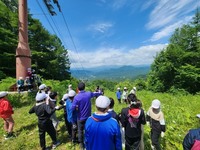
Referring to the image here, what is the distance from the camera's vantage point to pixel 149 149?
5.83 meters

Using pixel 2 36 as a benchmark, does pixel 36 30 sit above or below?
above

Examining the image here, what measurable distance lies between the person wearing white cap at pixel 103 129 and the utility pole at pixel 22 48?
12.6 m

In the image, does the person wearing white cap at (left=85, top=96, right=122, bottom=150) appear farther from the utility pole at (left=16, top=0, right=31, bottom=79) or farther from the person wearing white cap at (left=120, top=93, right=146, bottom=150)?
the utility pole at (left=16, top=0, right=31, bottom=79)

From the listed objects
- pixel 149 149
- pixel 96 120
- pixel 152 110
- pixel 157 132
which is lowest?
pixel 149 149

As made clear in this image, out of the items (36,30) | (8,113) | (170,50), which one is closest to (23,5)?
(8,113)

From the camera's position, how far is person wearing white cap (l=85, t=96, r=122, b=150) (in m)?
2.92

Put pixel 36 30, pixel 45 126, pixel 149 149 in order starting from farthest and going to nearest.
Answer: pixel 36 30 → pixel 149 149 → pixel 45 126

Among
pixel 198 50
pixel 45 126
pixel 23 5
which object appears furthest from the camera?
pixel 198 50

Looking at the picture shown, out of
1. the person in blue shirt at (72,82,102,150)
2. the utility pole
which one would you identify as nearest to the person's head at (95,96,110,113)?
the person in blue shirt at (72,82,102,150)

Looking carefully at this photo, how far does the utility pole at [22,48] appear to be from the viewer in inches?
555

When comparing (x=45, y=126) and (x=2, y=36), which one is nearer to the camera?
(x=45, y=126)

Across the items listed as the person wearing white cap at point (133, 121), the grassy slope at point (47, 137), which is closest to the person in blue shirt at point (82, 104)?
the person wearing white cap at point (133, 121)

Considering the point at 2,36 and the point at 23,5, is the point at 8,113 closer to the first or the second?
the point at 23,5

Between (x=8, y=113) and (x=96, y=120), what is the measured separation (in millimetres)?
4441
